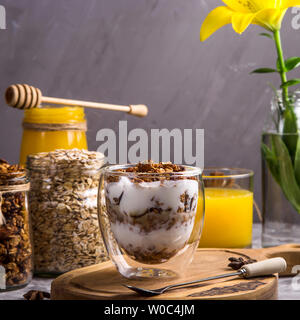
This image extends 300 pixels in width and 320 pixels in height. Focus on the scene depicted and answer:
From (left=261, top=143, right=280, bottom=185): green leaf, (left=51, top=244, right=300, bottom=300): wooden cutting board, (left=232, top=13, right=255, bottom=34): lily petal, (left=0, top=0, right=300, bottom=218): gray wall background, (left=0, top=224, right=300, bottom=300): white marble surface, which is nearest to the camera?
(left=51, top=244, right=300, bottom=300): wooden cutting board

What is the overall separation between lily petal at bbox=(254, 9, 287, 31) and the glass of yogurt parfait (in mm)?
378

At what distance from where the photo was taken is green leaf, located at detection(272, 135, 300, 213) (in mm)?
1126

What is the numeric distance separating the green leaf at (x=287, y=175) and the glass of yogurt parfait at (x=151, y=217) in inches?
11.6

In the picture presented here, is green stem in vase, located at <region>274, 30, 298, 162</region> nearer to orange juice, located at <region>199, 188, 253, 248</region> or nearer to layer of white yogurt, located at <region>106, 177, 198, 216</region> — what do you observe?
orange juice, located at <region>199, 188, 253, 248</region>

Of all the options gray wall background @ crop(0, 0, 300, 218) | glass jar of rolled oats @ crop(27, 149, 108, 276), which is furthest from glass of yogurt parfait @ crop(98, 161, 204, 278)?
gray wall background @ crop(0, 0, 300, 218)

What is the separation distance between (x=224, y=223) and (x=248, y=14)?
0.41 meters

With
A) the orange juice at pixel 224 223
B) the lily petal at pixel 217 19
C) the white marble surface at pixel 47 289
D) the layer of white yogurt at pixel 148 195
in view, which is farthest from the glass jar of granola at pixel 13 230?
the lily petal at pixel 217 19

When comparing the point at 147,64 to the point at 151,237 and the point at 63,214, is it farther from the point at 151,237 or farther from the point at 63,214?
the point at 151,237

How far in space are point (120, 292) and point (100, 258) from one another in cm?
22

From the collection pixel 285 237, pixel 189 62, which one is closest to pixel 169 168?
pixel 285 237

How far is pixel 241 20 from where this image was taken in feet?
3.47

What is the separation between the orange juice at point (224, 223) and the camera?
112cm

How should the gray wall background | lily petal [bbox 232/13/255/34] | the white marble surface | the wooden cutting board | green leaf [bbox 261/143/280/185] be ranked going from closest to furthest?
the wooden cutting board → the white marble surface → lily petal [bbox 232/13/255/34] → green leaf [bbox 261/143/280/185] → the gray wall background

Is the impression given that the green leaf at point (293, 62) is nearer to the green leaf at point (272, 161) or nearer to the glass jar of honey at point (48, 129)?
the green leaf at point (272, 161)
